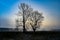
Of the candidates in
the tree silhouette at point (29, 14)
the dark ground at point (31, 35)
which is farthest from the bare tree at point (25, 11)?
the dark ground at point (31, 35)

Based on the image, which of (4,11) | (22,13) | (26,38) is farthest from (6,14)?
(26,38)

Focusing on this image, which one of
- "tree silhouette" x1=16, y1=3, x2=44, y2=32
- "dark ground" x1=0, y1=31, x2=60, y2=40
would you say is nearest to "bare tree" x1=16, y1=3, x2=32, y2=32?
"tree silhouette" x1=16, y1=3, x2=44, y2=32

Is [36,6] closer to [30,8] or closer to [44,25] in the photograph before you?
[30,8]

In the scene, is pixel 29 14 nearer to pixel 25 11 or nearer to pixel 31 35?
pixel 25 11

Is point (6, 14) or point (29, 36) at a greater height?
point (6, 14)

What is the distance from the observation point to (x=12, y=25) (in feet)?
14.9

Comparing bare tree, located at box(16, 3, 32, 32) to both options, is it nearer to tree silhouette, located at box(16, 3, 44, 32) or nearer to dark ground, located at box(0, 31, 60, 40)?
tree silhouette, located at box(16, 3, 44, 32)

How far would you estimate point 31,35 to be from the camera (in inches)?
183

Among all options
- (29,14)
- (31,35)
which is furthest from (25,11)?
(31,35)

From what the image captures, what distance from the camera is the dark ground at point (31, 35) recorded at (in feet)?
14.6

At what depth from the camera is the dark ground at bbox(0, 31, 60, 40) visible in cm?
446

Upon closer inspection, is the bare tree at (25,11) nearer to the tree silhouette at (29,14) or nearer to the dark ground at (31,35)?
the tree silhouette at (29,14)

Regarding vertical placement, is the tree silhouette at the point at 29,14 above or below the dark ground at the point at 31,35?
above

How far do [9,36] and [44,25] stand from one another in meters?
1.08
